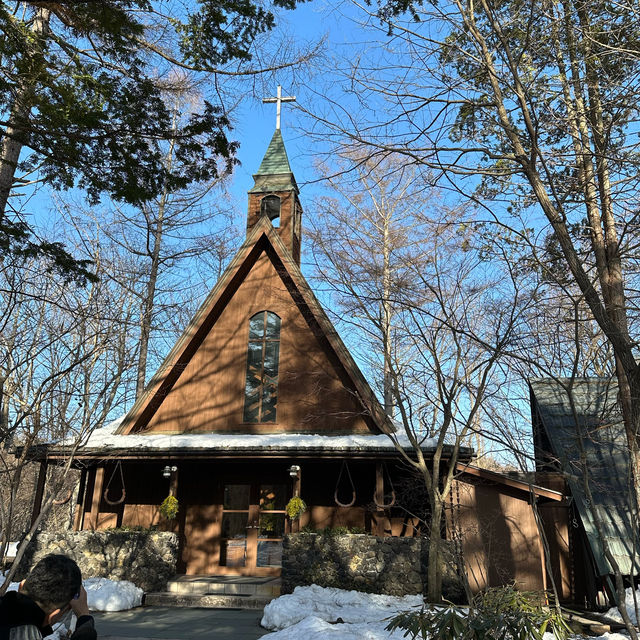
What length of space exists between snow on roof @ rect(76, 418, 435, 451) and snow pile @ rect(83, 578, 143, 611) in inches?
107

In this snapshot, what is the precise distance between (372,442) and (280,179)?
28.7 feet

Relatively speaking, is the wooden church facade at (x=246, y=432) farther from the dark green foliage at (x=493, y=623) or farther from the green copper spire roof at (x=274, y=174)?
the dark green foliage at (x=493, y=623)

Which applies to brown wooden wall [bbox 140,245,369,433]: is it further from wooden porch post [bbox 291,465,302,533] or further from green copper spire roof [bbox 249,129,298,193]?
green copper spire roof [bbox 249,129,298,193]

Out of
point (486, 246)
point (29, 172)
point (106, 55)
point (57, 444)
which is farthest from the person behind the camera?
point (57, 444)

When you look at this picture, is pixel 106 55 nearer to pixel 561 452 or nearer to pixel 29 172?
pixel 29 172

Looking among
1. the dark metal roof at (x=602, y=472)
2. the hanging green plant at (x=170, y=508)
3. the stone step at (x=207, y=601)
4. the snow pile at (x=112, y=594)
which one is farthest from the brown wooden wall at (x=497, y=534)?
the snow pile at (x=112, y=594)

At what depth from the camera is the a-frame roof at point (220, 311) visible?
14.2 metres

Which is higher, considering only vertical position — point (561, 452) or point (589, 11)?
point (589, 11)

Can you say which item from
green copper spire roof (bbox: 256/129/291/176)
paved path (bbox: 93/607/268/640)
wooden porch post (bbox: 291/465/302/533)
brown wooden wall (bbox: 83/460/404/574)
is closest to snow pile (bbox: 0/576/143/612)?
paved path (bbox: 93/607/268/640)

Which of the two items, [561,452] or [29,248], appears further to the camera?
[561,452]

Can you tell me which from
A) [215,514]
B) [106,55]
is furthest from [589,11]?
[215,514]

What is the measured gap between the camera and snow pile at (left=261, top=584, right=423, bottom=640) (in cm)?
951

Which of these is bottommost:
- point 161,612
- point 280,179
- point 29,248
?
point 161,612

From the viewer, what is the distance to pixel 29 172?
8383 mm
